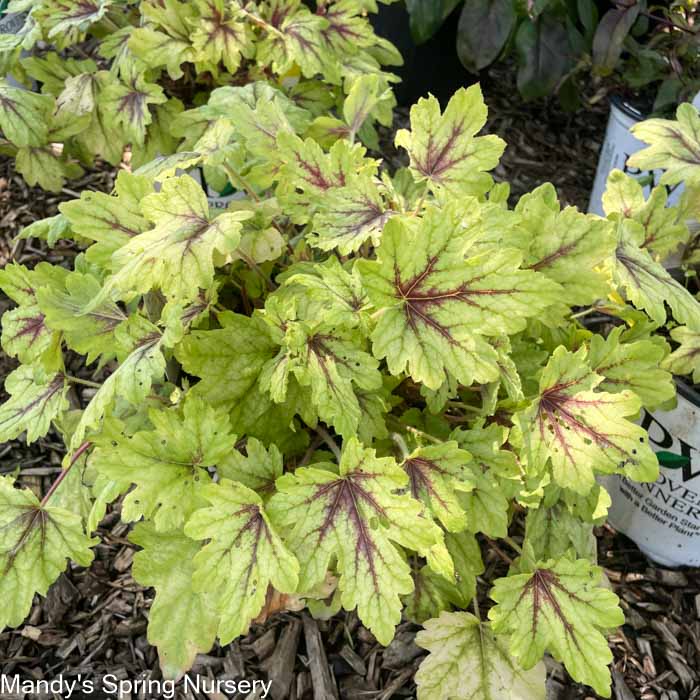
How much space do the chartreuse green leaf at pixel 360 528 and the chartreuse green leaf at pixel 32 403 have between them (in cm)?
44

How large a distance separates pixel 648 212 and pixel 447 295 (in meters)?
0.58

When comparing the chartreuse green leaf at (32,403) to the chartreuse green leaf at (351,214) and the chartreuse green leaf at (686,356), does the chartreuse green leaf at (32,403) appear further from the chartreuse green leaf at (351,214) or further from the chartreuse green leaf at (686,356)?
the chartreuse green leaf at (686,356)

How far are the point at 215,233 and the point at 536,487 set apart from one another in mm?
588

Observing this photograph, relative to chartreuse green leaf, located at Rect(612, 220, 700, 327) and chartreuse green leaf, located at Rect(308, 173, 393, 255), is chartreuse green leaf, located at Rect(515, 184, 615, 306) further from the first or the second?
chartreuse green leaf, located at Rect(308, 173, 393, 255)

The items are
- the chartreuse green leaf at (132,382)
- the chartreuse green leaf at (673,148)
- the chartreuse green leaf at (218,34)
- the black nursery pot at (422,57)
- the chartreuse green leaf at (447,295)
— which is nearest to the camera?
the chartreuse green leaf at (447,295)

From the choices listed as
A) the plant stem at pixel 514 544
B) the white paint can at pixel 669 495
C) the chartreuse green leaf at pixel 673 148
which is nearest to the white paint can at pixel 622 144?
the chartreuse green leaf at pixel 673 148

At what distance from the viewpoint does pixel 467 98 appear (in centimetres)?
114

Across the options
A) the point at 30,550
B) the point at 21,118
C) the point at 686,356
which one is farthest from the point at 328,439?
the point at 21,118

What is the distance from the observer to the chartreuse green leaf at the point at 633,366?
1.19 meters

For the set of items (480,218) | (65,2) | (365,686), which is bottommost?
(365,686)

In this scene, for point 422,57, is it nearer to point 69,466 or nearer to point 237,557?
point 69,466

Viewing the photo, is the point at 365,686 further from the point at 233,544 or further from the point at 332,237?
the point at 332,237

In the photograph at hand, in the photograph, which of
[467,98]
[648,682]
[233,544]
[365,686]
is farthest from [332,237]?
[648,682]

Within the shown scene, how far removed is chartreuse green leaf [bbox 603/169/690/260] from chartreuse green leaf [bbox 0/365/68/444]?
0.98 metres
